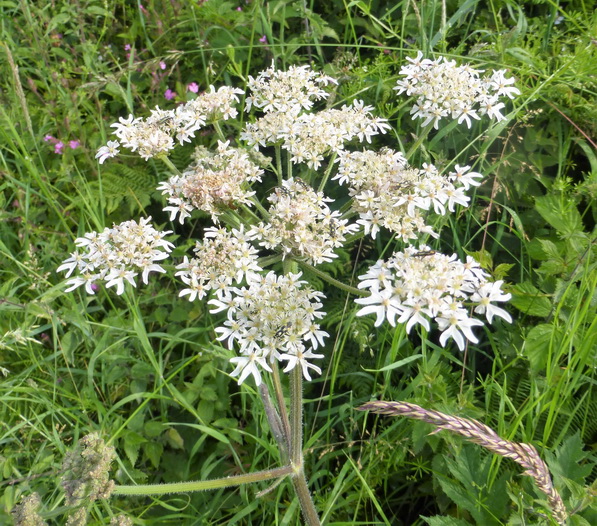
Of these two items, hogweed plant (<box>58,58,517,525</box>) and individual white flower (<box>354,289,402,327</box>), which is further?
hogweed plant (<box>58,58,517,525</box>)

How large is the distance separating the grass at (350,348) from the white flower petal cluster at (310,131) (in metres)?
0.42

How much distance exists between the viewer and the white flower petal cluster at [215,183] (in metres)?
2.52

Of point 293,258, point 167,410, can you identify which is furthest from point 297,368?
point 167,410

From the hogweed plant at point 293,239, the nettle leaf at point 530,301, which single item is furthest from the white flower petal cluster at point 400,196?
the nettle leaf at point 530,301

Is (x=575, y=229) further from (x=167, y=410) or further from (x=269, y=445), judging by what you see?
(x=167, y=410)

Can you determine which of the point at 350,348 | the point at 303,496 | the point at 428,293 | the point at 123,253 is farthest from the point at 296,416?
the point at 350,348

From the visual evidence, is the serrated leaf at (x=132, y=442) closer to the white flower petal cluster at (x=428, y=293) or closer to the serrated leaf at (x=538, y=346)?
the white flower petal cluster at (x=428, y=293)

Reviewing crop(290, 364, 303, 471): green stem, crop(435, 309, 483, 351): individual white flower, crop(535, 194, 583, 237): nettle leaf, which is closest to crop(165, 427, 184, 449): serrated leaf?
crop(290, 364, 303, 471): green stem

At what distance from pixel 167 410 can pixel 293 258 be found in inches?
65.3

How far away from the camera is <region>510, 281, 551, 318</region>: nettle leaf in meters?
2.94

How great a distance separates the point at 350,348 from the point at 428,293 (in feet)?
5.31

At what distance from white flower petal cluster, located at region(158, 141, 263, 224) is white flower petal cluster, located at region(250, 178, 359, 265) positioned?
21 centimetres

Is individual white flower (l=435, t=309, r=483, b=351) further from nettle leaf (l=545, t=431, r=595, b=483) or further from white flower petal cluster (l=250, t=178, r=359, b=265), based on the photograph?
nettle leaf (l=545, t=431, r=595, b=483)

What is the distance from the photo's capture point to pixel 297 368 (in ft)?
7.75
